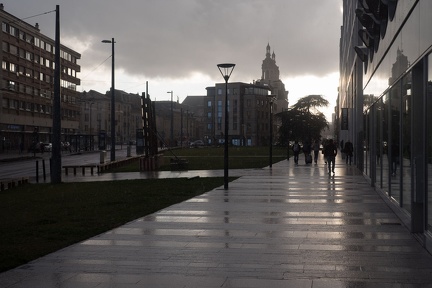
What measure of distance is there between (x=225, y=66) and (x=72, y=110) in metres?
82.7

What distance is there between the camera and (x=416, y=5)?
9.62 m

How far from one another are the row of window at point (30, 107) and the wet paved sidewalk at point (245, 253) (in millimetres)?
66586

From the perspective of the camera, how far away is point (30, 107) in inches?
3290

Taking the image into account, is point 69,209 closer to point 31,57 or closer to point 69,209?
point 69,209

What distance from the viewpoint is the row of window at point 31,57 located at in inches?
2980

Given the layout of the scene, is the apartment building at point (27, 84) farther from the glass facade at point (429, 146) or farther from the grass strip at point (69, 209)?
the glass facade at point (429, 146)

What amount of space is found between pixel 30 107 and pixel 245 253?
261 ft

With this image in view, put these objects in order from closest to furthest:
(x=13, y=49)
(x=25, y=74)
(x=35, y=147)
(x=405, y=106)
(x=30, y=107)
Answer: (x=405, y=106)
(x=35, y=147)
(x=13, y=49)
(x=25, y=74)
(x=30, y=107)

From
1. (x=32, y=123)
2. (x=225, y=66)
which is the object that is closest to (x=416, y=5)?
(x=225, y=66)

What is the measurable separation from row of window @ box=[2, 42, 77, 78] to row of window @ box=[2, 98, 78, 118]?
5.99 meters

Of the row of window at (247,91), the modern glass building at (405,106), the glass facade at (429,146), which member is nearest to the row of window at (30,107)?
the row of window at (247,91)

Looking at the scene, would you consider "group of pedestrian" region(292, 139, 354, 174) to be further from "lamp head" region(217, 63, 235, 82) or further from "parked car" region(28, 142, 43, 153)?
"parked car" region(28, 142, 43, 153)

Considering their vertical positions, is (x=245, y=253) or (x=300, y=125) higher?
(x=300, y=125)

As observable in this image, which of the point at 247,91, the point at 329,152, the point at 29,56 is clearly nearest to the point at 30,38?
the point at 29,56
